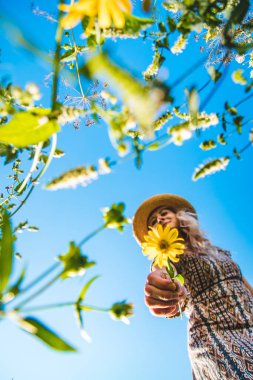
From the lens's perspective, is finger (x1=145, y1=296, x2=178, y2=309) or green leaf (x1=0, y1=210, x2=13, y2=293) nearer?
green leaf (x1=0, y1=210, x2=13, y2=293)

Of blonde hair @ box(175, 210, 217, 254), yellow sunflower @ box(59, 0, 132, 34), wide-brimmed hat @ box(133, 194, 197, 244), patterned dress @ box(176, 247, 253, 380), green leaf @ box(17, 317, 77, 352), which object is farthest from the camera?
wide-brimmed hat @ box(133, 194, 197, 244)

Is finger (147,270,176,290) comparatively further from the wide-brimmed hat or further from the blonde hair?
the wide-brimmed hat

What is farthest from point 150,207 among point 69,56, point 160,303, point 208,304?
point 69,56

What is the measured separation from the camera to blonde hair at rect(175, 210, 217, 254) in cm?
166

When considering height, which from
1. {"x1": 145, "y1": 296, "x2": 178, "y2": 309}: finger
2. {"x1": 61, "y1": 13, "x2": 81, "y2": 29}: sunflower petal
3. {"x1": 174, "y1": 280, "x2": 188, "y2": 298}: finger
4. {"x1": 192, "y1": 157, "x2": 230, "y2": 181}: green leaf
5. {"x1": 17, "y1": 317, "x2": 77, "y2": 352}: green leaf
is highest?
{"x1": 61, "y1": 13, "x2": 81, "y2": 29}: sunflower petal

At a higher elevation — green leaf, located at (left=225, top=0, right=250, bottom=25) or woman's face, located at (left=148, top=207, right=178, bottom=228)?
woman's face, located at (left=148, top=207, right=178, bottom=228)

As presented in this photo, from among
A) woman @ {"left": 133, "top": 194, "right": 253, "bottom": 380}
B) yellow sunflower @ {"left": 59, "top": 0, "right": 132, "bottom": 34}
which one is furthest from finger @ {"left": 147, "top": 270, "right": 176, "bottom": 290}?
yellow sunflower @ {"left": 59, "top": 0, "right": 132, "bottom": 34}

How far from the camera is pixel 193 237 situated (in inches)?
66.7

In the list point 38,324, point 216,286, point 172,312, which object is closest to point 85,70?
point 38,324

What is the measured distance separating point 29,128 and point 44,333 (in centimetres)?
27

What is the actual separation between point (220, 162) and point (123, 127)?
146mm

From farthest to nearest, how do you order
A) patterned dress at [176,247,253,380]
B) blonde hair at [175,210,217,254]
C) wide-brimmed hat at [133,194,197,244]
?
wide-brimmed hat at [133,194,197,244] → blonde hair at [175,210,217,254] → patterned dress at [176,247,253,380]

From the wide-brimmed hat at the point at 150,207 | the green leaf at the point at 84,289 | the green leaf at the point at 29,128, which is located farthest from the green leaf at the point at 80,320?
the wide-brimmed hat at the point at 150,207

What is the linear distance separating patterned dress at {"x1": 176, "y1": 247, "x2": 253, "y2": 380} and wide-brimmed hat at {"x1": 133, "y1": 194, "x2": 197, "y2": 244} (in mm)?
429
